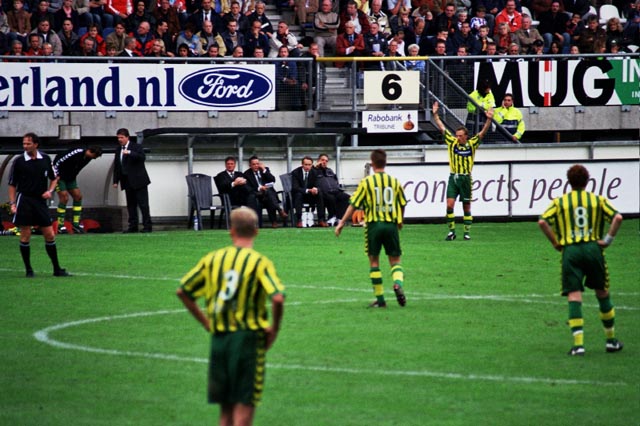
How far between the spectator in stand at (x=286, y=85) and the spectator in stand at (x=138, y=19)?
3.27 m

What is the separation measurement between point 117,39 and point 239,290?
69.0ft

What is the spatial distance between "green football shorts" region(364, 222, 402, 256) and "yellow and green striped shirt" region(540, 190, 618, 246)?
328 centimetres

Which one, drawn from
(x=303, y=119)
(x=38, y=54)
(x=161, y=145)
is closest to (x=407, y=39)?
(x=303, y=119)

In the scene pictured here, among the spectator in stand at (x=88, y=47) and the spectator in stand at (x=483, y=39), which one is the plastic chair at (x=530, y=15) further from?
the spectator in stand at (x=88, y=47)

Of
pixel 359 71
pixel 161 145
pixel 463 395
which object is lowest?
pixel 463 395

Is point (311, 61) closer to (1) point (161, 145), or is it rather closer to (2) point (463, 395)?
(1) point (161, 145)

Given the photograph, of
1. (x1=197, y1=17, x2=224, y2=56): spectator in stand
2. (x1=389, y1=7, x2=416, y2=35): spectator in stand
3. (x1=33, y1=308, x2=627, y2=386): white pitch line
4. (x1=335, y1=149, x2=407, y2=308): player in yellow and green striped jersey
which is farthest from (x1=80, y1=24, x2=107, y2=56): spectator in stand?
(x1=33, y1=308, x2=627, y2=386): white pitch line

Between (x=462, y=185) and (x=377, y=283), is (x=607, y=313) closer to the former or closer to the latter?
(x=377, y=283)

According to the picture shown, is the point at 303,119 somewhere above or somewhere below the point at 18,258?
above

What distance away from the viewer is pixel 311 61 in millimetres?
27891

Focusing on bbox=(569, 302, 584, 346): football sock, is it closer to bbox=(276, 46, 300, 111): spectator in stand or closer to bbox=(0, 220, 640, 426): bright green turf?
bbox=(0, 220, 640, 426): bright green turf

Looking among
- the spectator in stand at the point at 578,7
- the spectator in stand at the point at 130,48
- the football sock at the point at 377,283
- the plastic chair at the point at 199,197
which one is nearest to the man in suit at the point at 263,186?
the plastic chair at the point at 199,197

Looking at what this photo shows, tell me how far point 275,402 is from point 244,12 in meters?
21.4

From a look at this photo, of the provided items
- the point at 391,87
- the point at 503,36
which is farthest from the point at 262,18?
the point at 503,36
